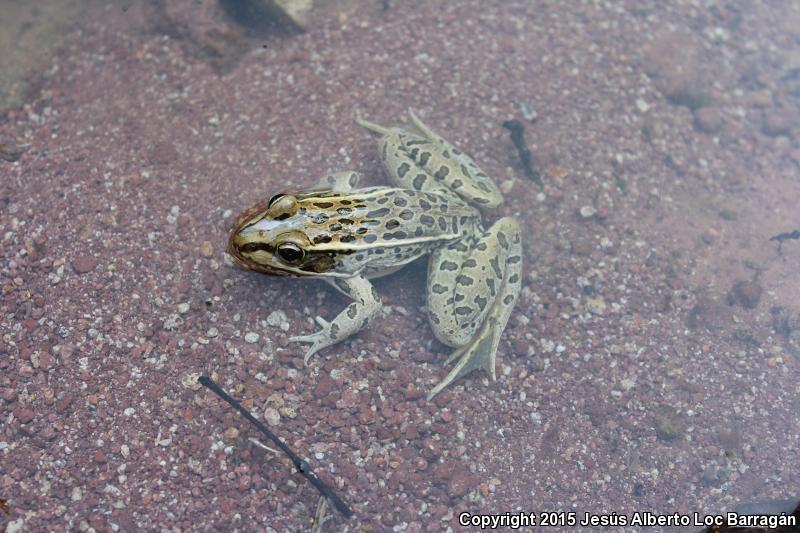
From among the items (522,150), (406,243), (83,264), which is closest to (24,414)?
(83,264)

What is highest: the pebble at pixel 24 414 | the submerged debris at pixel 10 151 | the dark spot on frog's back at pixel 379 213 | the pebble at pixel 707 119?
the submerged debris at pixel 10 151

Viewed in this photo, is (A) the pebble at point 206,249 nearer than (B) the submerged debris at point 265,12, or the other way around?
(A) the pebble at point 206,249

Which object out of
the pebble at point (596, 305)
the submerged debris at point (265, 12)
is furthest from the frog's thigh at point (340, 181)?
the pebble at point (596, 305)

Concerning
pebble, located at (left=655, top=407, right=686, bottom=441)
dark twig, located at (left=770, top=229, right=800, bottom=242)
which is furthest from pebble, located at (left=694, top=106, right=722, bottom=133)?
pebble, located at (left=655, top=407, right=686, bottom=441)

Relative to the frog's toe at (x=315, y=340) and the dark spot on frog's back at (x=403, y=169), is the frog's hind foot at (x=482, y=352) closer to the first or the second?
the frog's toe at (x=315, y=340)

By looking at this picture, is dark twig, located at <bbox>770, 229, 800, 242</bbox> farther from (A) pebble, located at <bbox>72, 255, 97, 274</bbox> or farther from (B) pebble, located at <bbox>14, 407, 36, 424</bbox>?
(B) pebble, located at <bbox>14, 407, 36, 424</bbox>

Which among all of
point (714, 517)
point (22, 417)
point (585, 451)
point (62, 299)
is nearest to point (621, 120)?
point (585, 451)

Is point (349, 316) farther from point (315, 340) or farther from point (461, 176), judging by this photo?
point (461, 176)
